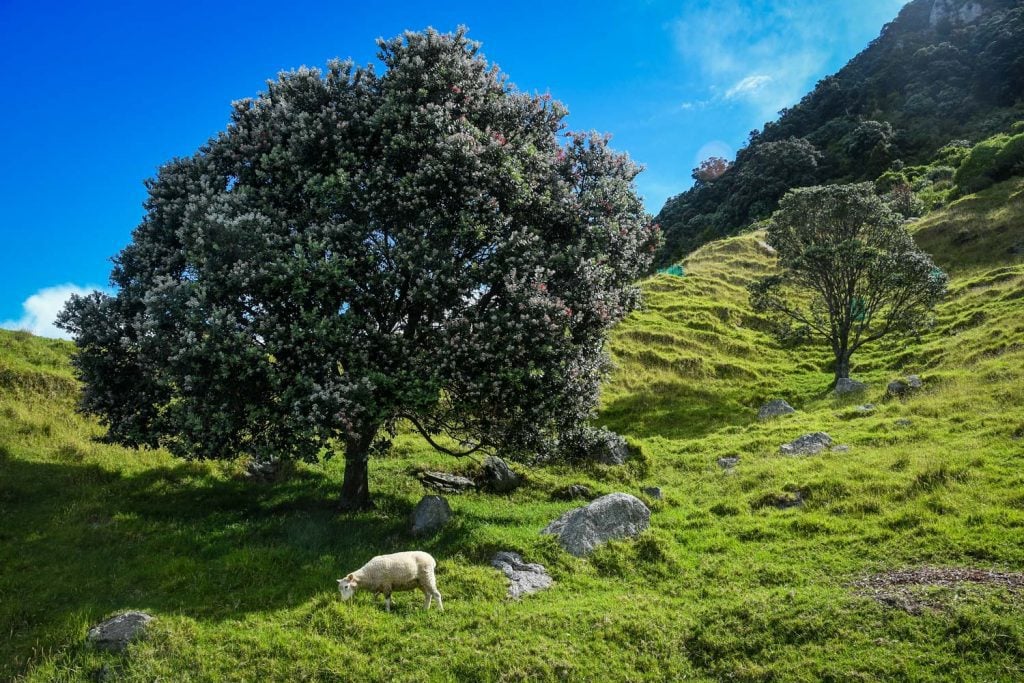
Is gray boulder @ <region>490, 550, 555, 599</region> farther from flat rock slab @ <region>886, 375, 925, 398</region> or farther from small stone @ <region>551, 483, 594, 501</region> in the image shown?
flat rock slab @ <region>886, 375, 925, 398</region>

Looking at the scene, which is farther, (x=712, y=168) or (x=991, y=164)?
(x=712, y=168)

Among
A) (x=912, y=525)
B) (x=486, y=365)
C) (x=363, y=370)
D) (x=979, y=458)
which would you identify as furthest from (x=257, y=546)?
(x=979, y=458)

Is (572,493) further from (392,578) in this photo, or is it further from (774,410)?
(774,410)

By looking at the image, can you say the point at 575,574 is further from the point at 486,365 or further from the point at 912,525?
the point at 912,525

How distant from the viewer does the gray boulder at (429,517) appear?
19016 millimetres

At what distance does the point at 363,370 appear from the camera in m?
17.0

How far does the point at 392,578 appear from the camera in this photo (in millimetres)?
14469

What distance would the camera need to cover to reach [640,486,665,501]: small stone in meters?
23.3

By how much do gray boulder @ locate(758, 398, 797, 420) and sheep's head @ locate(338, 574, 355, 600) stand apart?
2860cm

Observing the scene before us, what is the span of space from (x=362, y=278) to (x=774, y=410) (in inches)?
1119

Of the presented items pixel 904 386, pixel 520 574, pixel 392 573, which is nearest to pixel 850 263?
pixel 904 386

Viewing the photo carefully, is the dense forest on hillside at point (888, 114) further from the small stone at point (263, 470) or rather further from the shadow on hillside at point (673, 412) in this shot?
the small stone at point (263, 470)

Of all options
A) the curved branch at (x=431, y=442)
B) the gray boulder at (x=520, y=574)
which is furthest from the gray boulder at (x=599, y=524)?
the curved branch at (x=431, y=442)

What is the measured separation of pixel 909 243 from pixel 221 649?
5058 centimetres
